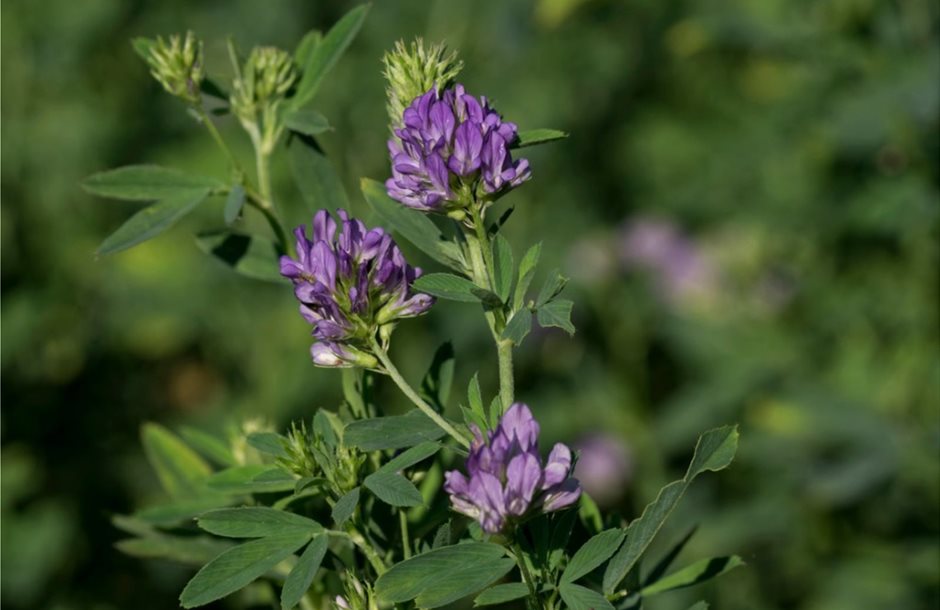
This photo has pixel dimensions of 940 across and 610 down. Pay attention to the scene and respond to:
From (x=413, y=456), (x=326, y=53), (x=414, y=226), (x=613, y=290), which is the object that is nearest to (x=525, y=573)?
(x=413, y=456)

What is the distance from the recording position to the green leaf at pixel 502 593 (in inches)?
33.7

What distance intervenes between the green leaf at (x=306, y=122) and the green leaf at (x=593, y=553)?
456 mm

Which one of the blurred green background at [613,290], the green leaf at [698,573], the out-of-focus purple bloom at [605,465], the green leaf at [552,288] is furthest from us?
the out-of-focus purple bloom at [605,465]

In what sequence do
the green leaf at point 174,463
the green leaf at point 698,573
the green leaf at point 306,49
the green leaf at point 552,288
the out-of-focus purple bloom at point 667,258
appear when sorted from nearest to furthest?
the green leaf at point 552,288
the green leaf at point 698,573
the green leaf at point 306,49
the green leaf at point 174,463
the out-of-focus purple bloom at point 667,258

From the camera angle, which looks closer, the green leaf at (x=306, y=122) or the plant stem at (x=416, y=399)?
the plant stem at (x=416, y=399)

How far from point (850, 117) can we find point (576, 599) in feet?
6.16

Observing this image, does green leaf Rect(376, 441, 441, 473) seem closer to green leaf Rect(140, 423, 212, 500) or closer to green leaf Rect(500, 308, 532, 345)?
green leaf Rect(500, 308, 532, 345)

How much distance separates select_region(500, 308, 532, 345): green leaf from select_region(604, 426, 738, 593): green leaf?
0.15 m

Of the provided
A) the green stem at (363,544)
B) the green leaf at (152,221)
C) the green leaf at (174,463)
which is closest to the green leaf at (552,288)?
the green stem at (363,544)

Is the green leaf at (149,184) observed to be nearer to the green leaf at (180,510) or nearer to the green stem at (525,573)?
the green leaf at (180,510)

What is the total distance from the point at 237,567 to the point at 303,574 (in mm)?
56

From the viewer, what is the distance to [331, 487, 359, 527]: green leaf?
869mm

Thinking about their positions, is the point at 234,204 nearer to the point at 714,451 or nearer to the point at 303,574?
the point at 303,574

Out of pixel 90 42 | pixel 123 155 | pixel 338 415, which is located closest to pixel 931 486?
pixel 338 415
